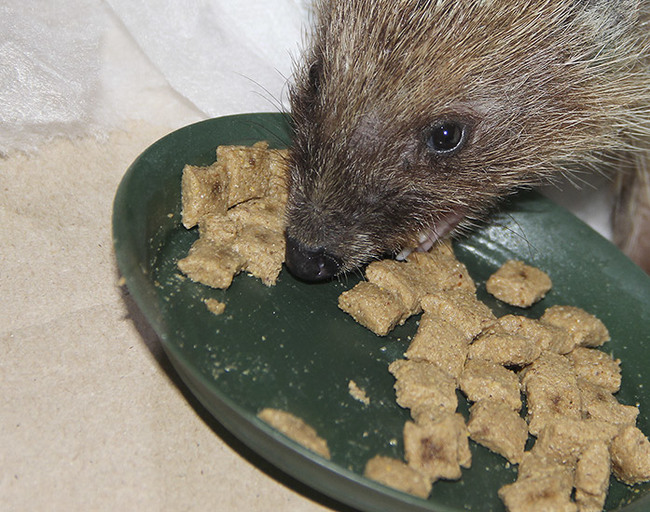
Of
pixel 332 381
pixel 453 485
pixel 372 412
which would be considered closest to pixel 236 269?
pixel 332 381

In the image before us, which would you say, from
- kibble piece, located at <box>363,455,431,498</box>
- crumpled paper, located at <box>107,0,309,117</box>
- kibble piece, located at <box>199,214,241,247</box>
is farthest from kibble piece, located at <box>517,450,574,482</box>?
crumpled paper, located at <box>107,0,309,117</box>

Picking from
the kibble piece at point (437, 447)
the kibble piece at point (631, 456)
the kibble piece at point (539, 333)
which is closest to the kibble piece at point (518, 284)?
the kibble piece at point (539, 333)

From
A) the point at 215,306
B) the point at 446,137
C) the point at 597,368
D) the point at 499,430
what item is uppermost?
the point at 446,137

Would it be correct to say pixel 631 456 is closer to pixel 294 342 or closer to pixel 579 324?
pixel 579 324

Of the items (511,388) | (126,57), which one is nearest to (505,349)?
(511,388)

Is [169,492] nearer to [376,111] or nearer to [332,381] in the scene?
[332,381]

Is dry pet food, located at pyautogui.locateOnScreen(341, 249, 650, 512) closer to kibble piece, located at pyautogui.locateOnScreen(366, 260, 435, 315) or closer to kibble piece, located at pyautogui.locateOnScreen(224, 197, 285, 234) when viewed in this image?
kibble piece, located at pyautogui.locateOnScreen(366, 260, 435, 315)
